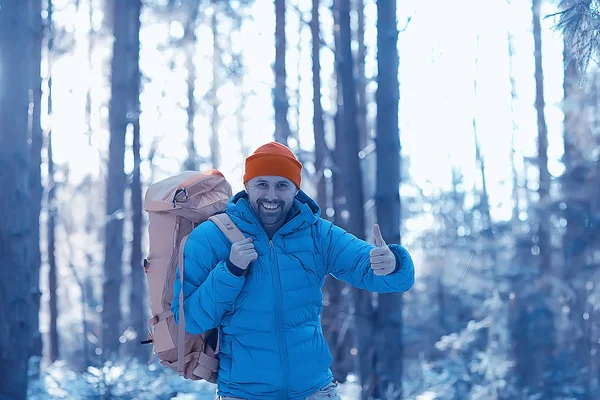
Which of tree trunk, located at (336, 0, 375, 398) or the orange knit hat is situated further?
tree trunk, located at (336, 0, 375, 398)

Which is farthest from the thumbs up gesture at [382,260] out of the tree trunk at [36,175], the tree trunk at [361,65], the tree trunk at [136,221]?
the tree trunk at [361,65]

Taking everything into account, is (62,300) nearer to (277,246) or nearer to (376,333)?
(376,333)

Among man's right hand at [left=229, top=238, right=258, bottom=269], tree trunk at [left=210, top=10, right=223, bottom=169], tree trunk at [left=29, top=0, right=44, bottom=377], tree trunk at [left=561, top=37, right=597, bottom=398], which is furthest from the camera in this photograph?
tree trunk at [left=210, top=10, right=223, bottom=169]

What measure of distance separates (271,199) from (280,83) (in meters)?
10.7

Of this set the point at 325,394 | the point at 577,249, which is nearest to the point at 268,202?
the point at 325,394

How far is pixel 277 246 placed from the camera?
3.38 meters

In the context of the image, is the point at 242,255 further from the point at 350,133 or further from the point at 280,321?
the point at 350,133

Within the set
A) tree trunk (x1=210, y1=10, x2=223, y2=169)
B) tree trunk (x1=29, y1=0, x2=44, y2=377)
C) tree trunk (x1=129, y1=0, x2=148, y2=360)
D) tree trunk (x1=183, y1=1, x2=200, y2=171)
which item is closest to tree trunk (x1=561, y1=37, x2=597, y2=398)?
tree trunk (x1=129, y1=0, x2=148, y2=360)

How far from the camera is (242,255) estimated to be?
314 cm

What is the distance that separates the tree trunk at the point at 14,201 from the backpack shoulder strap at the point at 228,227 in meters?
4.18

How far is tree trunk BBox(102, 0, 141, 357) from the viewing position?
1266cm

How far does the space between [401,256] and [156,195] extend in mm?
1320

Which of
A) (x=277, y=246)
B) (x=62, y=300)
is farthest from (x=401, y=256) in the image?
(x=62, y=300)

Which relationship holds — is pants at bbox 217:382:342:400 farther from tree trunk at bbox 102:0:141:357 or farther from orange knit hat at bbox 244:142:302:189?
tree trunk at bbox 102:0:141:357
